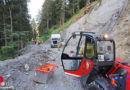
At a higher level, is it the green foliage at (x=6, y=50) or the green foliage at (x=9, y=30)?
the green foliage at (x=9, y=30)

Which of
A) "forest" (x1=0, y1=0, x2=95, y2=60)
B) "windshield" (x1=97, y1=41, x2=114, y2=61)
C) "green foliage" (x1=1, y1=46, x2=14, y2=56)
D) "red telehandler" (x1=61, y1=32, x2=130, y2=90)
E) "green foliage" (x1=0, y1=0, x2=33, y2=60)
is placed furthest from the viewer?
"forest" (x1=0, y1=0, x2=95, y2=60)

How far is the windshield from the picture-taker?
8.94 ft

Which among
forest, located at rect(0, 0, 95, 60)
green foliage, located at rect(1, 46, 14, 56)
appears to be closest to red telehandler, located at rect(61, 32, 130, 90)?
green foliage, located at rect(1, 46, 14, 56)

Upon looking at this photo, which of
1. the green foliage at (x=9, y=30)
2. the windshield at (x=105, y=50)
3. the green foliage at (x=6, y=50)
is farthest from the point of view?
the green foliage at (x=9, y=30)

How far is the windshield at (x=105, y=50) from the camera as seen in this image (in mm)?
2725

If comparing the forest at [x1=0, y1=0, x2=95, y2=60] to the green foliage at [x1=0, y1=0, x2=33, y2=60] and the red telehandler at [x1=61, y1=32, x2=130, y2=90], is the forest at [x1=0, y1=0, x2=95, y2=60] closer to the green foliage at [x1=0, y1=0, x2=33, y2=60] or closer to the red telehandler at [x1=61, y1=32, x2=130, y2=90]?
the green foliage at [x1=0, y1=0, x2=33, y2=60]

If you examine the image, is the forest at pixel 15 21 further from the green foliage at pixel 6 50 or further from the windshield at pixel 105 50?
the windshield at pixel 105 50

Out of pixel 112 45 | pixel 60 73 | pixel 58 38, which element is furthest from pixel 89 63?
pixel 58 38

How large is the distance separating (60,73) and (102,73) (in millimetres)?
2993

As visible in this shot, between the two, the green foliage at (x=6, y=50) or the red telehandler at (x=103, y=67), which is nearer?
the red telehandler at (x=103, y=67)

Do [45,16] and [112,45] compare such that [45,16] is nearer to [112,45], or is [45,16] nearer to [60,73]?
[60,73]

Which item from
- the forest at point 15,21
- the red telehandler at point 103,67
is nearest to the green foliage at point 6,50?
the forest at point 15,21

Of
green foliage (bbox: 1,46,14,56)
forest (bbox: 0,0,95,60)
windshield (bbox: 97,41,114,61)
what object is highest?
forest (bbox: 0,0,95,60)

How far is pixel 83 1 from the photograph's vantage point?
33.4 metres
